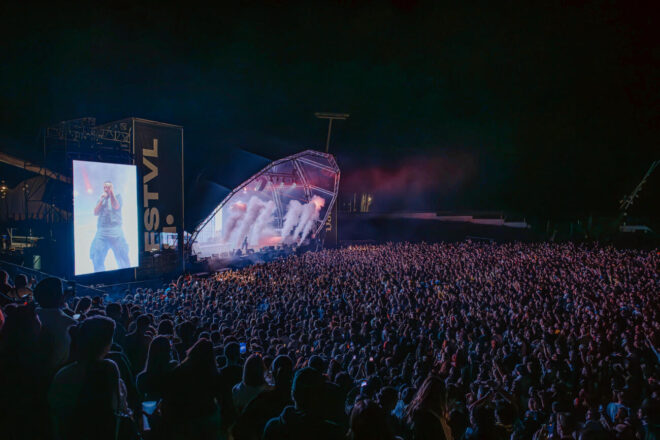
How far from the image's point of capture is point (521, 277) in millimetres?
12766

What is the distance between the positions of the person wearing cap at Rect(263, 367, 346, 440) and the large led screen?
1371 cm

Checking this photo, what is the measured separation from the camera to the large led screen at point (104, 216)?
526 inches

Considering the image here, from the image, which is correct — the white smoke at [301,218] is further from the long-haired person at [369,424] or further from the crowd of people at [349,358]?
the long-haired person at [369,424]

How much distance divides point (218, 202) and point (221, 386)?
670 inches

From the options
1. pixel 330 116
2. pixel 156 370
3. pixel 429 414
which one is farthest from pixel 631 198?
pixel 156 370

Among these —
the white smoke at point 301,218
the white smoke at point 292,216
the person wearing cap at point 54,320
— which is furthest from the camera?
the white smoke at point 292,216

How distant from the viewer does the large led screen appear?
13.4 metres

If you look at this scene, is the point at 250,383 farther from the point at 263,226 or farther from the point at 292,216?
the point at 292,216

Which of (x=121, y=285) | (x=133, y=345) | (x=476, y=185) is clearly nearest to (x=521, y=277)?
(x=133, y=345)

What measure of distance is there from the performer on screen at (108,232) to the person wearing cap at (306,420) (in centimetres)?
1425

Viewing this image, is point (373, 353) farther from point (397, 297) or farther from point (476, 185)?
point (476, 185)

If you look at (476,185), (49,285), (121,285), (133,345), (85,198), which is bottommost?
(121,285)

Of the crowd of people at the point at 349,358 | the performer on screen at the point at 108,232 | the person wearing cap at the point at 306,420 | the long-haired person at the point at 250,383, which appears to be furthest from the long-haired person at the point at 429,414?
the performer on screen at the point at 108,232

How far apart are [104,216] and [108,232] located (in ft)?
1.96
